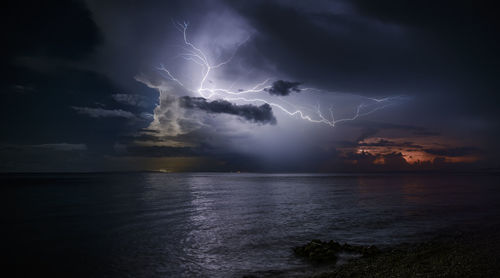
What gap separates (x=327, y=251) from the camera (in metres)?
14.7

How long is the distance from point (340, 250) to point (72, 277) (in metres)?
13.6

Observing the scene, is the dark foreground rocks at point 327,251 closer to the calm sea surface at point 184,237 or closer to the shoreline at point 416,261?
the shoreline at point 416,261

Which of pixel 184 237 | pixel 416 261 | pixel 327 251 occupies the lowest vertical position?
pixel 184 237

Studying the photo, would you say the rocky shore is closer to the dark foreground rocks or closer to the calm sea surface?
the dark foreground rocks

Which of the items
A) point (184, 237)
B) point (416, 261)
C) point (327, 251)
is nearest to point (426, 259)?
point (416, 261)

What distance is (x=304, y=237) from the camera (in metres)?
19.7

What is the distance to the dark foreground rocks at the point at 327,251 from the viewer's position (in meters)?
14.2

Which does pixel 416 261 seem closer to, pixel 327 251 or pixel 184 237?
pixel 327 251

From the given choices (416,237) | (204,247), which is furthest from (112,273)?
(416,237)

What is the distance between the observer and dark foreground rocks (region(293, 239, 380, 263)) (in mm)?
14231

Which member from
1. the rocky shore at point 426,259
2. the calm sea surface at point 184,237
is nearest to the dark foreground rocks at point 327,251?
the rocky shore at point 426,259

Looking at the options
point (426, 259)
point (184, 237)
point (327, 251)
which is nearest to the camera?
point (426, 259)

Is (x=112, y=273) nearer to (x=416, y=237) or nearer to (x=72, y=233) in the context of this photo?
(x=72, y=233)

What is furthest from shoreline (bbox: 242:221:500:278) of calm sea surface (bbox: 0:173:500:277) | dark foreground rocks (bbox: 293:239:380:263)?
calm sea surface (bbox: 0:173:500:277)
